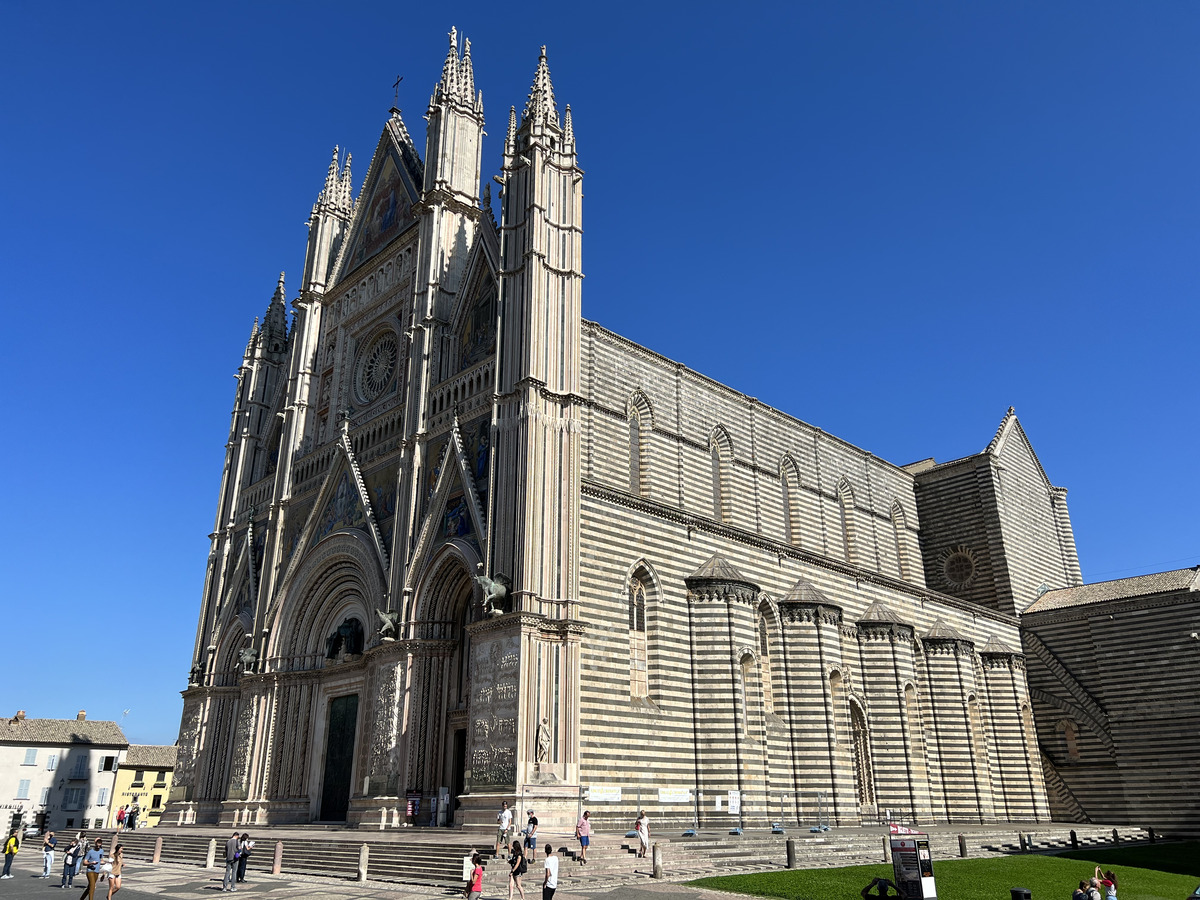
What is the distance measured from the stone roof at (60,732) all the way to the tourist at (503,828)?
41061 millimetres

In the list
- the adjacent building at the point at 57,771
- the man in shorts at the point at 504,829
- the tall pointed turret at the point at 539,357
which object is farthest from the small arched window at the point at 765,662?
the adjacent building at the point at 57,771

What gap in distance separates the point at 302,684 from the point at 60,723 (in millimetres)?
31311

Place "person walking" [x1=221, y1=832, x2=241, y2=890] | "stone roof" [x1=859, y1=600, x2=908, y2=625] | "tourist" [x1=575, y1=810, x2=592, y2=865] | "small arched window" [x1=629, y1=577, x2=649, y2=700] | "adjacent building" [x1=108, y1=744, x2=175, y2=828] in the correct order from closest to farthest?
"person walking" [x1=221, y1=832, x2=241, y2=890]
"tourist" [x1=575, y1=810, x2=592, y2=865]
"small arched window" [x1=629, y1=577, x2=649, y2=700]
"stone roof" [x1=859, y1=600, x2=908, y2=625]
"adjacent building" [x1=108, y1=744, x2=175, y2=828]

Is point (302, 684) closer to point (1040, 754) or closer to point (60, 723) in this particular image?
point (1040, 754)

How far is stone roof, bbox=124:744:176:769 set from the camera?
180 ft

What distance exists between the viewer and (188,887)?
17688mm

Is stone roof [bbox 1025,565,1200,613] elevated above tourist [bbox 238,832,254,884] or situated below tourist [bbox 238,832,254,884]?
above

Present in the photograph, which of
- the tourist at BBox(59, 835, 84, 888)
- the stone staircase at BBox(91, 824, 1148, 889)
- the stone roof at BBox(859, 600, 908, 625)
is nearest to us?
the stone staircase at BBox(91, 824, 1148, 889)

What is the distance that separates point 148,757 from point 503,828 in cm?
4755

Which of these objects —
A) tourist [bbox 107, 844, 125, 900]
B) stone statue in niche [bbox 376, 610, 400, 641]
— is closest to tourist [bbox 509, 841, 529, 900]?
tourist [bbox 107, 844, 125, 900]

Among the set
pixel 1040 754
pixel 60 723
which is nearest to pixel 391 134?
pixel 1040 754

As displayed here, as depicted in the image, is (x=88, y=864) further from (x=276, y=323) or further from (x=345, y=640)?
(x=276, y=323)

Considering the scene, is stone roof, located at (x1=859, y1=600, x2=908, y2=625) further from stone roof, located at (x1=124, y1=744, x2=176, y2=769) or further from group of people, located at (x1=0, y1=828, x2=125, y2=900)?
stone roof, located at (x1=124, y1=744, x2=176, y2=769)

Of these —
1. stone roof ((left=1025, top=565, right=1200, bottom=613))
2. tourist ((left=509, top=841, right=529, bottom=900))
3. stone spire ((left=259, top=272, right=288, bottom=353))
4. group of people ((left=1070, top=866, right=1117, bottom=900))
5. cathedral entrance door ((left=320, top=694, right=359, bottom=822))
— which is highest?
stone spire ((left=259, top=272, right=288, bottom=353))
